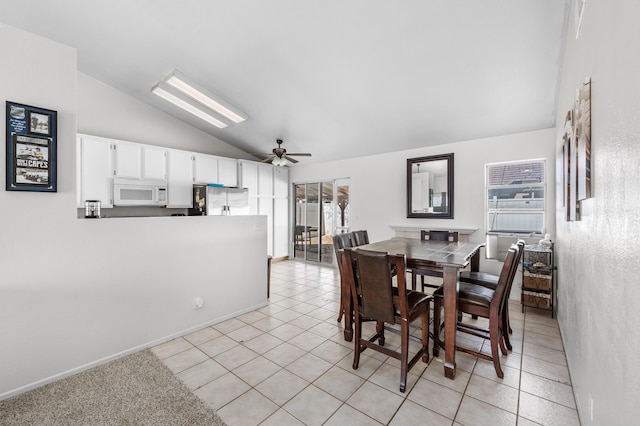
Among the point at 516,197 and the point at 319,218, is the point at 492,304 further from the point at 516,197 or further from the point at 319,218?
the point at 319,218

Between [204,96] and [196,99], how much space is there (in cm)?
19

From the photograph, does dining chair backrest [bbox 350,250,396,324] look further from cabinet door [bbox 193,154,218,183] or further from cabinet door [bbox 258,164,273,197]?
cabinet door [bbox 258,164,273,197]

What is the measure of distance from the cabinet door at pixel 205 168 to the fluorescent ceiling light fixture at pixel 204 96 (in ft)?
3.74

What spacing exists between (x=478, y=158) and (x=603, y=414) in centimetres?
395

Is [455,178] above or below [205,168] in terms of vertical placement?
below

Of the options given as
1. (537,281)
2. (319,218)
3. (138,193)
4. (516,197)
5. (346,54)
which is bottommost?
(537,281)

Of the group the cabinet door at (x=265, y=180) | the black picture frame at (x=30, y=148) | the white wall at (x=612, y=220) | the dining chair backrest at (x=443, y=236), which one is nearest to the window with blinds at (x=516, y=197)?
the dining chair backrest at (x=443, y=236)

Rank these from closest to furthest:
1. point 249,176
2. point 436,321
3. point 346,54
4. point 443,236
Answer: point 436,321, point 346,54, point 443,236, point 249,176

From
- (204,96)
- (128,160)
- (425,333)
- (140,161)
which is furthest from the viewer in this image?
(140,161)

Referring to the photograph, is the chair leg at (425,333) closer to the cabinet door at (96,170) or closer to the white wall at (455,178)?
the white wall at (455,178)

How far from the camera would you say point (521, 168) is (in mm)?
4109

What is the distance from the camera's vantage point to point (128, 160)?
4.59 meters

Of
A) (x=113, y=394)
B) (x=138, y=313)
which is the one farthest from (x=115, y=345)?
(x=113, y=394)

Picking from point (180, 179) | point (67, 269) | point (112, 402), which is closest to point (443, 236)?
point (112, 402)
